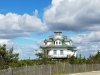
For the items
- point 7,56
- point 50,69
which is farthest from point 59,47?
point 7,56

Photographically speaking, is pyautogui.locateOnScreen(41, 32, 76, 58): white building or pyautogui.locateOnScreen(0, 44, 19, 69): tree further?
pyautogui.locateOnScreen(41, 32, 76, 58): white building

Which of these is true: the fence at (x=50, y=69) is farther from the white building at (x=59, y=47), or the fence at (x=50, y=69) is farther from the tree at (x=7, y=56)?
the white building at (x=59, y=47)

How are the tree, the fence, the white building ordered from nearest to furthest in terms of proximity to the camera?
the fence
the tree
the white building

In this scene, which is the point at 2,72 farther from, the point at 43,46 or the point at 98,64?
the point at 43,46

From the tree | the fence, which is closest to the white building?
the fence

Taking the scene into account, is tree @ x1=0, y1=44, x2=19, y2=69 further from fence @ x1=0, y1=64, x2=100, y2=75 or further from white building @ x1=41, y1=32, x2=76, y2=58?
white building @ x1=41, y1=32, x2=76, y2=58

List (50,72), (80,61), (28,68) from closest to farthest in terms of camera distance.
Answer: (28,68) < (50,72) < (80,61)

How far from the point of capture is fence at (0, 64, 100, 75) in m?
37.0

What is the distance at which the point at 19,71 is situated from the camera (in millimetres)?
38188

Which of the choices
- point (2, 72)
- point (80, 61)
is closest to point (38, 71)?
point (2, 72)

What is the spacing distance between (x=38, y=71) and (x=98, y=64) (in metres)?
38.4

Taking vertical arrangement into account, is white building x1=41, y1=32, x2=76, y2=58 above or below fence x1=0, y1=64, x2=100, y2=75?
above

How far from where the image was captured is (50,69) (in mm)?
55000

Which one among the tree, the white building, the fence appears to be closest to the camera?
the fence
